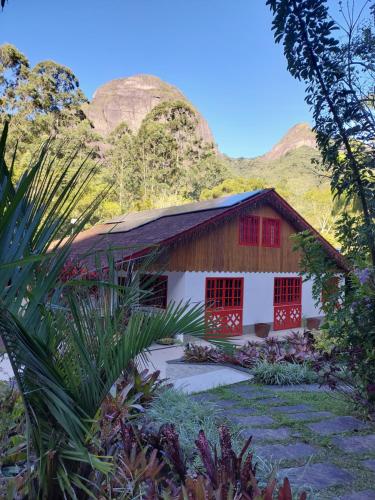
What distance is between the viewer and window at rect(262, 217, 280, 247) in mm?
14181

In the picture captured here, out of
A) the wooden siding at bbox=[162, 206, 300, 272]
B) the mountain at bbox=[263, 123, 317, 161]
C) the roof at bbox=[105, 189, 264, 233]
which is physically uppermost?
the mountain at bbox=[263, 123, 317, 161]

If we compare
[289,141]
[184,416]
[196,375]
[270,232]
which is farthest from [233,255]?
[289,141]

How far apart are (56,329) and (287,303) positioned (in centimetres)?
1393

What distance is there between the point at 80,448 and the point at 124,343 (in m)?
0.60

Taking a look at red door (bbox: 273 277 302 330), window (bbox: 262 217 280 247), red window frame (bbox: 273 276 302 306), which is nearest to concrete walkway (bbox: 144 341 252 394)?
red door (bbox: 273 277 302 330)

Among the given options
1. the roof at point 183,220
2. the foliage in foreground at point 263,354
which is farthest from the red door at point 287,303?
the foliage in foreground at point 263,354

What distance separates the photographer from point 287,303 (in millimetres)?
15078

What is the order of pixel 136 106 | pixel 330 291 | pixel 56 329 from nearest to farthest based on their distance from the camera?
pixel 56 329
pixel 330 291
pixel 136 106

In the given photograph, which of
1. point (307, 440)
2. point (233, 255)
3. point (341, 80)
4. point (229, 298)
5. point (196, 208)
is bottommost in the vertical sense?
point (307, 440)

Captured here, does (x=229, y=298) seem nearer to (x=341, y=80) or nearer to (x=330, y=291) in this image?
(x=330, y=291)

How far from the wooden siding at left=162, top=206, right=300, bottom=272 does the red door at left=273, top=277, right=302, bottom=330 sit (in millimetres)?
611

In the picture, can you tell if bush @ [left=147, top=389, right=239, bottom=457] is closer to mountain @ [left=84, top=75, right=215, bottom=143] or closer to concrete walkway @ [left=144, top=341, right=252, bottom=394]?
concrete walkway @ [left=144, top=341, right=252, bottom=394]

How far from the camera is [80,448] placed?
177 centimetres

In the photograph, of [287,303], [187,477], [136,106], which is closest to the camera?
[187,477]
